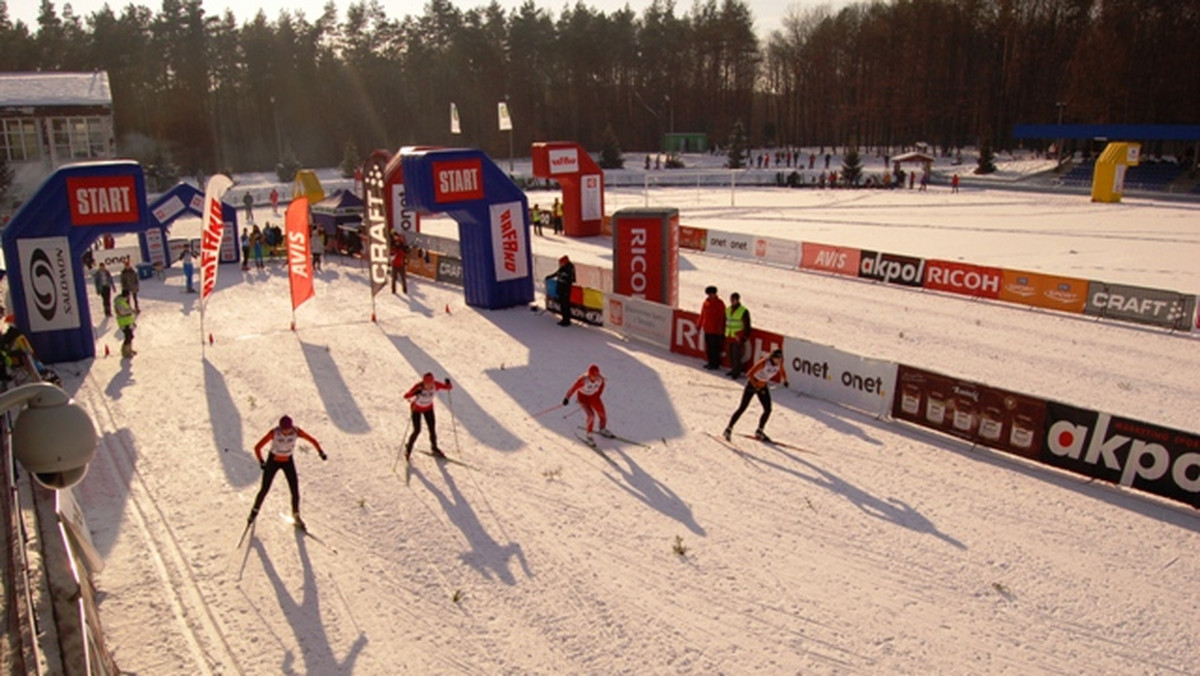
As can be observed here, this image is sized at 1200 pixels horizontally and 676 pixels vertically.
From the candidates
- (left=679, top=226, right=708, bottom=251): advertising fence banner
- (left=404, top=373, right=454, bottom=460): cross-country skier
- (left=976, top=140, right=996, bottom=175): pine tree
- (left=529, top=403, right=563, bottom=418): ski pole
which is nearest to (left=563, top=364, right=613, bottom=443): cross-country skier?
(left=529, top=403, right=563, bottom=418): ski pole

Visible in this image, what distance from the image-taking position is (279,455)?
9750 mm

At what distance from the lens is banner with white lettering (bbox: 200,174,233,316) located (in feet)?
56.1

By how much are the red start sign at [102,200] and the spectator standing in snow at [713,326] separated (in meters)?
12.1

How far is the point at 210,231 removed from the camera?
1725cm

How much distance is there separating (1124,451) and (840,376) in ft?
14.6

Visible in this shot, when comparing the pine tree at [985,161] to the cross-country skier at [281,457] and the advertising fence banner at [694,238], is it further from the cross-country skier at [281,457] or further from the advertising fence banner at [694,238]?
the cross-country skier at [281,457]

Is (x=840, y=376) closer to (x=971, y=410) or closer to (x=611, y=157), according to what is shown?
(x=971, y=410)

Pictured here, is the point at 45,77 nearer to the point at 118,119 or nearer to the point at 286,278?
the point at 118,119

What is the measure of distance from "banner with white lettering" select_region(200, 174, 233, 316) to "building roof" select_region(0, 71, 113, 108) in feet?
130

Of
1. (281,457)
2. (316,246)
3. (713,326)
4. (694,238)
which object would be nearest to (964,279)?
(713,326)

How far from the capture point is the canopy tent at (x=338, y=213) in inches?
1262

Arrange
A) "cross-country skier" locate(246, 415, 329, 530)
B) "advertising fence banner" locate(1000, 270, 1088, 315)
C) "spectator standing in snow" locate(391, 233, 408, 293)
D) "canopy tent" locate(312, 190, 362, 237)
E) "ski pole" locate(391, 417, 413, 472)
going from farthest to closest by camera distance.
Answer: "canopy tent" locate(312, 190, 362, 237), "spectator standing in snow" locate(391, 233, 408, 293), "advertising fence banner" locate(1000, 270, 1088, 315), "ski pole" locate(391, 417, 413, 472), "cross-country skier" locate(246, 415, 329, 530)

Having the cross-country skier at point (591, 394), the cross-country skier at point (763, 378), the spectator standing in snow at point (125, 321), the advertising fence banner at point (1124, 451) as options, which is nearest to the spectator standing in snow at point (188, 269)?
the spectator standing in snow at point (125, 321)

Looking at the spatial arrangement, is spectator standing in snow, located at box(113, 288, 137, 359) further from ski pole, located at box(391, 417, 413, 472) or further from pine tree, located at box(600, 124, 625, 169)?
pine tree, located at box(600, 124, 625, 169)
